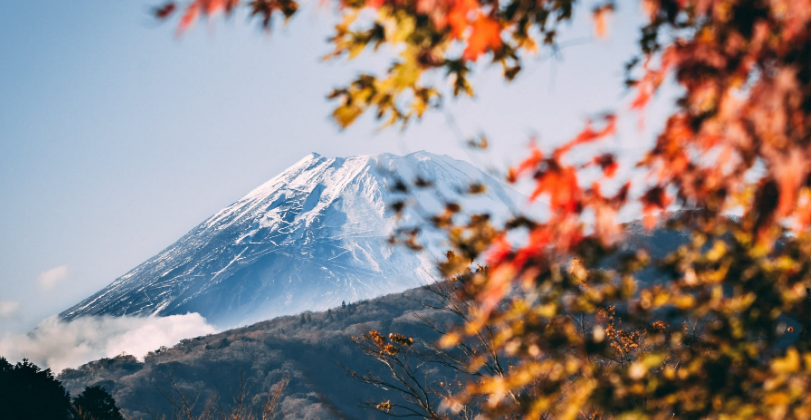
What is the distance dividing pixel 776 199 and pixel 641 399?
96cm

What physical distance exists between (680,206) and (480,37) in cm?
89

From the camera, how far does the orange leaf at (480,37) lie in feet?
5.32

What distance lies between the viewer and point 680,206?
1577 mm

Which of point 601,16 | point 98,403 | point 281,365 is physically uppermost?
point 601,16

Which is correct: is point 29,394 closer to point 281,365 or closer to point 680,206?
point 680,206

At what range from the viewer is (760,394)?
1462 mm

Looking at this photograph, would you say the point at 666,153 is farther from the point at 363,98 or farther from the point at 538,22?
the point at 363,98

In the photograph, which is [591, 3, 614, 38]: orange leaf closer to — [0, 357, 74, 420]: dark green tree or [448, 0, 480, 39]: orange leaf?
[448, 0, 480, 39]: orange leaf

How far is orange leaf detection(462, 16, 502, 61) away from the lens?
5.32ft

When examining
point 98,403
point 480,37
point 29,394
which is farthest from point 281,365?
point 480,37

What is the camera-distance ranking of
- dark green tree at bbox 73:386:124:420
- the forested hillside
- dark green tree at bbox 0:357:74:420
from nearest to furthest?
dark green tree at bbox 0:357:74:420 → dark green tree at bbox 73:386:124:420 → the forested hillside

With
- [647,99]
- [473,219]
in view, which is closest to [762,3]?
[647,99]

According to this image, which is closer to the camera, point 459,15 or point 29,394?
point 459,15

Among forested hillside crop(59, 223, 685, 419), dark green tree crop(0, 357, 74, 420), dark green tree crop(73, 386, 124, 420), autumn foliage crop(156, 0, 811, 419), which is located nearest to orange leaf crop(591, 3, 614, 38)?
autumn foliage crop(156, 0, 811, 419)
